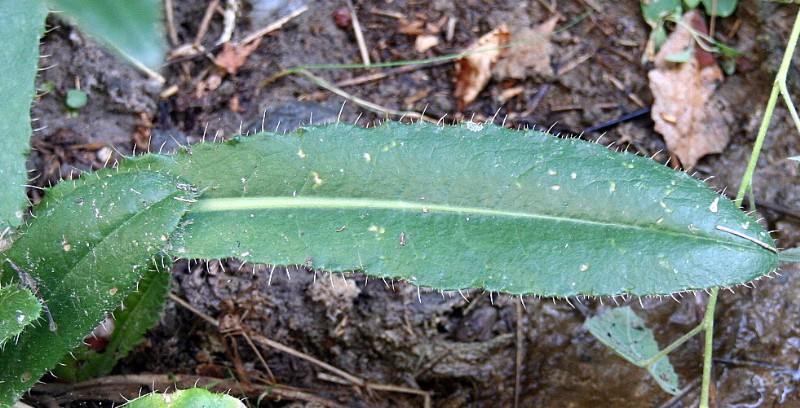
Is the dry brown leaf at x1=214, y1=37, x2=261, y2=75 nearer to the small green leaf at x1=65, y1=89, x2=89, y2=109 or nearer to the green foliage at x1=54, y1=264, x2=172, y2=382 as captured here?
the small green leaf at x1=65, y1=89, x2=89, y2=109

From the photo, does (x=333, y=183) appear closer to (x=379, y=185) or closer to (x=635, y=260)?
(x=379, y=185)

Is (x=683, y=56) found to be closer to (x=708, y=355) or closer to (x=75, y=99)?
(x=708, y=355)

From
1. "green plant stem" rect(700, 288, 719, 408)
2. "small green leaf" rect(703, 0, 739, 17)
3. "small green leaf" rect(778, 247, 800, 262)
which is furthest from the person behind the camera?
"small green leaf" rect(703, 0, 739, 17)

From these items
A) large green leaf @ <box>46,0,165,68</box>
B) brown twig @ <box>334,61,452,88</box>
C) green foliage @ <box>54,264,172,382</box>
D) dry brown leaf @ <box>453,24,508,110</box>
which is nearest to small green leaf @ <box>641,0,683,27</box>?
dry brown leaf @ <box>453,24,508,110</box>

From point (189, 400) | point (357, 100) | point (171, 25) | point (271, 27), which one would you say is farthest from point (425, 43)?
point (189, 400)

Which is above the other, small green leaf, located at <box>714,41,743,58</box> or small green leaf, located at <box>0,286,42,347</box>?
small green leaf, located at <box>714,41,743,58</box>

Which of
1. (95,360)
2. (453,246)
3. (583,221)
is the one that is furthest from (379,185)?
(95,360)

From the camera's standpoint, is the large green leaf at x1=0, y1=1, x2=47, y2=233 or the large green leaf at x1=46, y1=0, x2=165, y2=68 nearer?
the large green leaf at x1=46, y1=0, x2=165, y2=68
